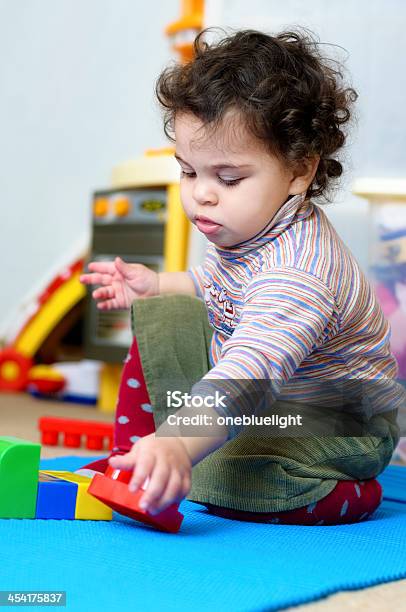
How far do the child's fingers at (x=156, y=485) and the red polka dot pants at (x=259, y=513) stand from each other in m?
0.24

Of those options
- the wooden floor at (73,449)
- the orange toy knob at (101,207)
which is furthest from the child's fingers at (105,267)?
the orange toy knob at (101,207)

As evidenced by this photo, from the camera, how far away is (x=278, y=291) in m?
0.73

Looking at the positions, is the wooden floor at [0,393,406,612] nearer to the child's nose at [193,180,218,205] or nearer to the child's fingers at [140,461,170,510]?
the child's fingers at [140,461,170,510]

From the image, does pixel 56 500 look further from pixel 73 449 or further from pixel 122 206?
pixel 122 206

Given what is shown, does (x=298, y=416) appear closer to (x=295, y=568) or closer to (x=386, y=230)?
(x=295, y=568)

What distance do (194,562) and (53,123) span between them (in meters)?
1.93

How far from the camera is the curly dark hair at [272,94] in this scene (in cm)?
78

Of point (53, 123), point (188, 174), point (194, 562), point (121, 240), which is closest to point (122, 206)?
point (121, 240)

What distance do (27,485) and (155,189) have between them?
1.04 m

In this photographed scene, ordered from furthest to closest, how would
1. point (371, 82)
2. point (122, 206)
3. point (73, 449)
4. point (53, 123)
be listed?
point (53, 123)
point (122, 206)
point (371, 82)
point (73, 449)

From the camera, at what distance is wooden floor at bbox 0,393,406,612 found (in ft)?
1.86

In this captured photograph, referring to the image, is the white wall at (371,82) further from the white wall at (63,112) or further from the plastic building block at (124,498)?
the white wall at (63,112)

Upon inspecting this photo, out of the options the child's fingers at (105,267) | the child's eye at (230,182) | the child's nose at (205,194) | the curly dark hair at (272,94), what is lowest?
the child's fingers at (105,267)

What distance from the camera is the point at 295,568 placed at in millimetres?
624
